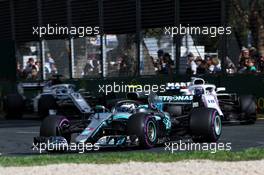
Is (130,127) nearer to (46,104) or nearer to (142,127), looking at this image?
(142,127)

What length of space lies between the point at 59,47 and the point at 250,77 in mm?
10166

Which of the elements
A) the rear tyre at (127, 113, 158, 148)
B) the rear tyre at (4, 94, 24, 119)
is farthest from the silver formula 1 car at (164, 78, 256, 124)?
the rear tyre at (4, 94, 24, 119)

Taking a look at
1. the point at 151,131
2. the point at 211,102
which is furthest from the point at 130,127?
the point at 211,102

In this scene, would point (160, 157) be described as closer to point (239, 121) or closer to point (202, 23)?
point (239, 121)

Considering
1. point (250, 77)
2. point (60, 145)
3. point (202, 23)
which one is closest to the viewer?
point (60, 145)

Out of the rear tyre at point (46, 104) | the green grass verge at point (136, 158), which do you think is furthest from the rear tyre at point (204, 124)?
the rear tyre at point (46, 104)

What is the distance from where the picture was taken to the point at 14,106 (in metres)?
23.9

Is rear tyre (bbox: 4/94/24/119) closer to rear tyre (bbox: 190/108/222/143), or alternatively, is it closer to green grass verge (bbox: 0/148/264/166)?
rear tyre (bbox: 190/108/222/143)

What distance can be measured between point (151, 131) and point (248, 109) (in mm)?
5923

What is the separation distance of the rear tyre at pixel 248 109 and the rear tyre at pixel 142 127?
5.90m

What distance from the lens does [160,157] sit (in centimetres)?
1059

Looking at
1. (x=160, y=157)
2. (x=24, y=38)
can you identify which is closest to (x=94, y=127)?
(x=160, y=157)

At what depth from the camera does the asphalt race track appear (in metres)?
13.4

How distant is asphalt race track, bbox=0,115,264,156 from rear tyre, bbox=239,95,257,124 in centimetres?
26
